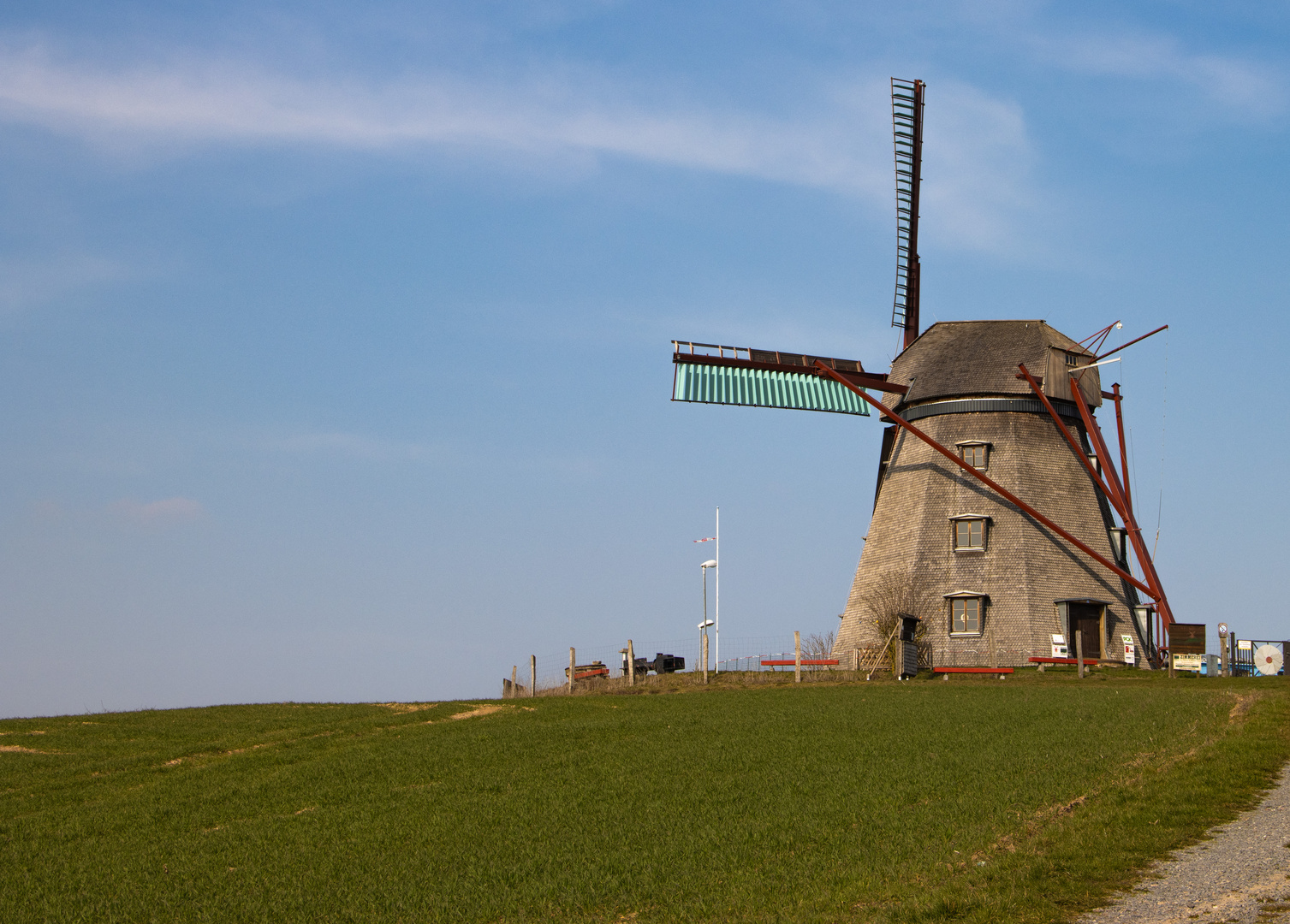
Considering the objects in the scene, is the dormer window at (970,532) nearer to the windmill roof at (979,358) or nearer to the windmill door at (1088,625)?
the windmill door at (1088,625)

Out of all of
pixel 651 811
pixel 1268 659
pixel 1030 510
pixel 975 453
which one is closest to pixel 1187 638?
pixel 1268 659

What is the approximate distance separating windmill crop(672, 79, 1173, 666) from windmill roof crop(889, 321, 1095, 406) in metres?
0.05

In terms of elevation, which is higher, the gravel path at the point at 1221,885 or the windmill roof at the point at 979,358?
the windmill roof at the point at 979,358

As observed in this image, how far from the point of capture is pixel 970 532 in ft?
131

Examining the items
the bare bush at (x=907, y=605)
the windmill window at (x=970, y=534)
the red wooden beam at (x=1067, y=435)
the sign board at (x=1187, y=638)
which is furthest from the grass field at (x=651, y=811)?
the red wooden beam at (x=1067, y=435)

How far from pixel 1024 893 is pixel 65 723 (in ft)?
93.6

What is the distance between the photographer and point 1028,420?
4094 centimetres

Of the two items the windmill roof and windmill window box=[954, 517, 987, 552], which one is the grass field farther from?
the windmill roof

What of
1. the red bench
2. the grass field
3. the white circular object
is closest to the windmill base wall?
the red bench

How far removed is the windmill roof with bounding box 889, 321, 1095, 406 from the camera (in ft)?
135

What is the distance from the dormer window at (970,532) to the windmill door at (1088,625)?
135 inches

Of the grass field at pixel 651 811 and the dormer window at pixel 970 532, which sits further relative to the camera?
the dormer window at pixel 970 532

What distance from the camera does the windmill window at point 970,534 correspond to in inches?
1560

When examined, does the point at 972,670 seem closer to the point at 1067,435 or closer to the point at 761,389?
the point at 1067,435
